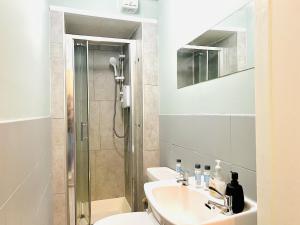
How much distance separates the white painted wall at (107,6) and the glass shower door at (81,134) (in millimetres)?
327

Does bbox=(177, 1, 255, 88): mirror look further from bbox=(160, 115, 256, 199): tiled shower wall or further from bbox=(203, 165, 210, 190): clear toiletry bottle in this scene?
bbox=(203, 165, 210, 190): clear toiletry bottle

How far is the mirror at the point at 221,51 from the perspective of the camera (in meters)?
1.07

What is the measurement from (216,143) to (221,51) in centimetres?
53

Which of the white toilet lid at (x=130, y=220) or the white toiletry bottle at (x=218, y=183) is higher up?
the white toiletry bottle at (x=218, y=183)

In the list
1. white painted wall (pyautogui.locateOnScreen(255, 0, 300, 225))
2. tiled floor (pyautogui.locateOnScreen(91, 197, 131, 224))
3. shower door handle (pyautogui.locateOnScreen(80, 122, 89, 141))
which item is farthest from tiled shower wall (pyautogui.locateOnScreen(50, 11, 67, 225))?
white painted wall (pyautogui.locateOnScreen(255, 0, 300, 225))

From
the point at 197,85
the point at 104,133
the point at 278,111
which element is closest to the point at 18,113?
the point at 278,111

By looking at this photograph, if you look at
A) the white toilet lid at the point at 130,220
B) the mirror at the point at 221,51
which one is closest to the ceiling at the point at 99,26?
the mirror at the point at 221,51

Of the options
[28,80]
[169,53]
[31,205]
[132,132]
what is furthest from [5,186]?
[132,132]

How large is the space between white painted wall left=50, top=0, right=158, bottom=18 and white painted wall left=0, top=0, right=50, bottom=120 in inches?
30.1

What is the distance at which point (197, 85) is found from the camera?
150 cm

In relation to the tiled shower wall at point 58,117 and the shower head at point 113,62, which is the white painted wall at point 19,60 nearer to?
the tiled shower wall at point 58,117

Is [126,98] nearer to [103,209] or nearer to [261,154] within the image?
[103,209]

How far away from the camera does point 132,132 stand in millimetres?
2410

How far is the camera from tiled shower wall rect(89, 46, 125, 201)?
287 cm
